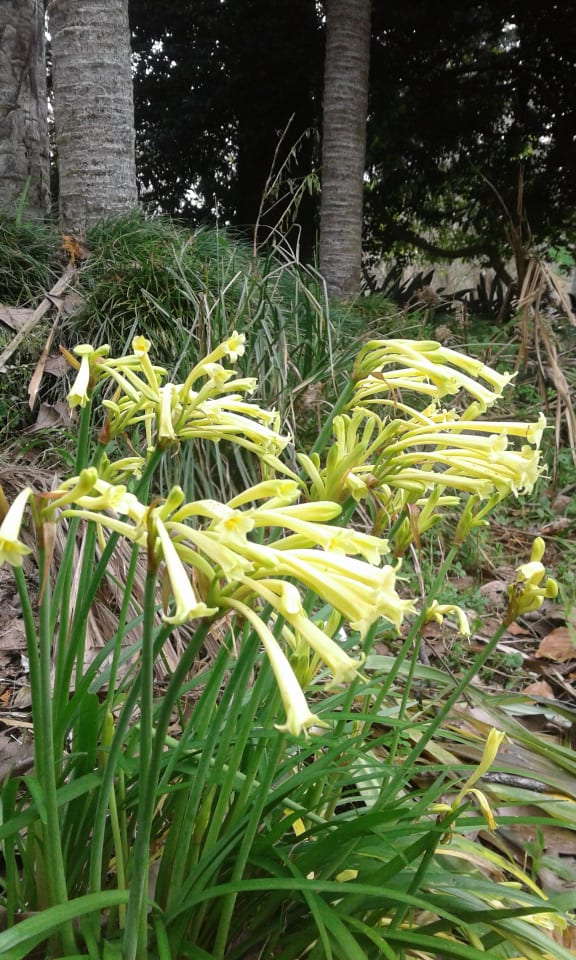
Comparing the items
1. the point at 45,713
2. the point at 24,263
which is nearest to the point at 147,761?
the point at 45,713

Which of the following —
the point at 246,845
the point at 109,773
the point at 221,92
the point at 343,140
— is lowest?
the point at 246,845

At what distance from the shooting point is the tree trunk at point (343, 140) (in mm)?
5523

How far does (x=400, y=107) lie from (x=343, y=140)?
7.78 ft

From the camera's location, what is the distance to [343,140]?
561cm

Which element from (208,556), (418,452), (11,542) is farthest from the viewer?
(418,452)

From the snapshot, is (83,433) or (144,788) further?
(83,433)

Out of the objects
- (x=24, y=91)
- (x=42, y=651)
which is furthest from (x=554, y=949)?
(x=24, y=91)

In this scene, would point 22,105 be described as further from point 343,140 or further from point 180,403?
point 180,403

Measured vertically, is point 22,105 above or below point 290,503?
above

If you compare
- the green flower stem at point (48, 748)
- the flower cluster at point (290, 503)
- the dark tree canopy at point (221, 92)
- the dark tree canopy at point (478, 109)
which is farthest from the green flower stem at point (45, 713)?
the dark tree canopy at point (221, 92)

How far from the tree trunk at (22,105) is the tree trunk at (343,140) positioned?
222 cm

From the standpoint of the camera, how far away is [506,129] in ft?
25.0

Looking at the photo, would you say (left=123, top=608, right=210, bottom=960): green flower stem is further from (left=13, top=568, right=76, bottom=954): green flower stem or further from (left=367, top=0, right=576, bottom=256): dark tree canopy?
(left=367, top=0, right=576, bottom=256): dark tree canopy

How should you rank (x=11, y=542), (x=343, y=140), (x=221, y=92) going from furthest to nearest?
(x=221, y=92) → (x=343, y=140) → (x=11, y=542)
